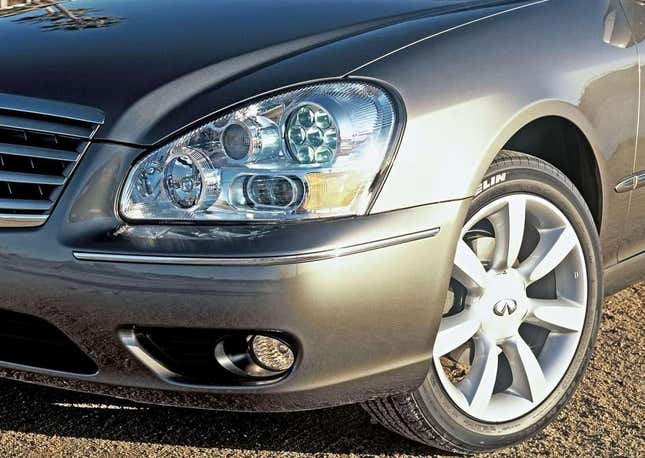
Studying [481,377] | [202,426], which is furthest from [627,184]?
[202,426]

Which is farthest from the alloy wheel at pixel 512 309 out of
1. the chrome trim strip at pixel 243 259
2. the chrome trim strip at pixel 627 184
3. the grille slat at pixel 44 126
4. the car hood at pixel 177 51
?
the grille slat at pixel 44 126

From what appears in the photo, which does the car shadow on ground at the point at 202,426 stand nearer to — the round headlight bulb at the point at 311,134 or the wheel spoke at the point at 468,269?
the wheel spoke at the point at 468,269

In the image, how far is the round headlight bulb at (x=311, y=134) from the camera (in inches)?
93.6

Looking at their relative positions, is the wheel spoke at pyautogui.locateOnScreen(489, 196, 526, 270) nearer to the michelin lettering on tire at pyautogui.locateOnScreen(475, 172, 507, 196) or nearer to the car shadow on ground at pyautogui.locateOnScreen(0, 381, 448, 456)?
the michelin lettering on tire at pyautogui.locateOnScreen(475, 172, 507, 196)

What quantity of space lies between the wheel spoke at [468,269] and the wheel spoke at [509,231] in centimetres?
10

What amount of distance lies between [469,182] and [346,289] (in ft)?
1.36

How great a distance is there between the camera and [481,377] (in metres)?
2.79

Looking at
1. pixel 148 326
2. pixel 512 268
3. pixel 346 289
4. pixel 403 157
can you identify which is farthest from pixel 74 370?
pixel 512 268

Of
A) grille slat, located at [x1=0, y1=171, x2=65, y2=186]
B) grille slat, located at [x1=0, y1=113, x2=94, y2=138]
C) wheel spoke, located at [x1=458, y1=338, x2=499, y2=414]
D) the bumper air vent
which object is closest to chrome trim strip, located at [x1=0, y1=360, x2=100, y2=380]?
the bumper air vent

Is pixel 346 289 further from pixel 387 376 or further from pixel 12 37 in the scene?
pixel 12 37

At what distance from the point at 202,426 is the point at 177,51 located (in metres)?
1.04

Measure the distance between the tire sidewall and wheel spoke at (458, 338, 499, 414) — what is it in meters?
0.05

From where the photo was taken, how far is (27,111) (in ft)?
8.30

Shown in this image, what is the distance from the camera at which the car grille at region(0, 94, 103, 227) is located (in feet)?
8.04
